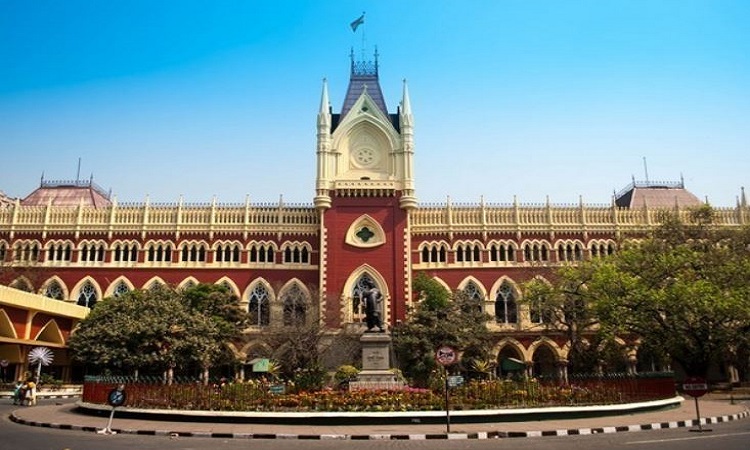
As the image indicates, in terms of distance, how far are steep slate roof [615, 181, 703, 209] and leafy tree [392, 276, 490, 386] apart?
20.6 m

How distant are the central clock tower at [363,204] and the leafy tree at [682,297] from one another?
16299 millimetres

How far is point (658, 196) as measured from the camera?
5366 cm

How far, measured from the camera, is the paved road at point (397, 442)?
532 inches

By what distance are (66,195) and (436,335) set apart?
34700 millimetres

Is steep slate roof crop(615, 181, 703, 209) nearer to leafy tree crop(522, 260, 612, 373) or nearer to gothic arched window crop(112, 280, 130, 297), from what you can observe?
leafy tree crop(522, 260, 612, 373)

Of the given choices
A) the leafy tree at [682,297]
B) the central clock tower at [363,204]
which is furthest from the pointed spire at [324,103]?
the leafy tree at [682,297]

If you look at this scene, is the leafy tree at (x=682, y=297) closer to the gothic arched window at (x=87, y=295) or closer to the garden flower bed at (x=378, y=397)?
the garden flower bed at (x=378, y=397)

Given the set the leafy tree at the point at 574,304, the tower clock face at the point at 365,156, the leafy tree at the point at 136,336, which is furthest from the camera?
the tower clock face at the point at 365,156

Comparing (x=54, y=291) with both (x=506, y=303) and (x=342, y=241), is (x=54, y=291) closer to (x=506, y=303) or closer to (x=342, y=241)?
(x=342, y=241)

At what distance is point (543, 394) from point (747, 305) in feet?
46.6

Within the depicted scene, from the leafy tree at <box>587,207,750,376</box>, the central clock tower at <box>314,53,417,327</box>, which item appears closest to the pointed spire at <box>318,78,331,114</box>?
the central clock tower at <box>314,53,417,327</box>

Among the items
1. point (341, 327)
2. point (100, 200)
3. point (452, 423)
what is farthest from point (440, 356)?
point (100, 200)

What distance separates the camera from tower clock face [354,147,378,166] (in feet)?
160

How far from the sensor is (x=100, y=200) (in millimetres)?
55281
